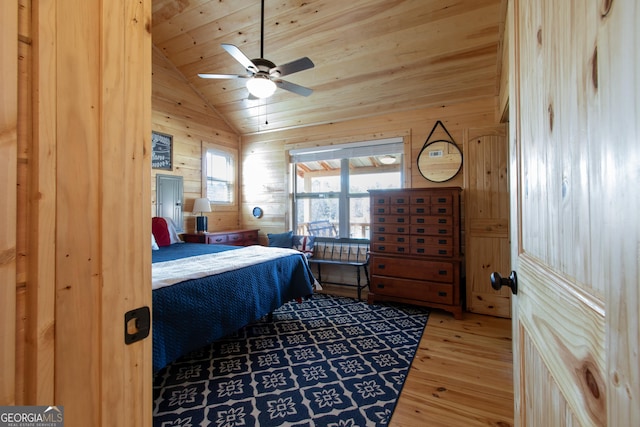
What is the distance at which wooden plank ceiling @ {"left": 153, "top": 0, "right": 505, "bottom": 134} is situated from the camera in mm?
2832

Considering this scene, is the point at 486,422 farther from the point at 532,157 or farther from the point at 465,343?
the point at 532,157

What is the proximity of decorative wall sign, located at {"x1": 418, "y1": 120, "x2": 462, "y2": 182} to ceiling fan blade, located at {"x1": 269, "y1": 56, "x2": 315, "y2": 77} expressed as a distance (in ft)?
6.72

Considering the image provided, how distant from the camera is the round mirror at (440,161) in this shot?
3.58m

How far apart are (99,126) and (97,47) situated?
15 cm

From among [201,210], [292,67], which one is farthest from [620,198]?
[201,210]

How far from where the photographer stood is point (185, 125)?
14.1ft

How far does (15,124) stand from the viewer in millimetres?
434

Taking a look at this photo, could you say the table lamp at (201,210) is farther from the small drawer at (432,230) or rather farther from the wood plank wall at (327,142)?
the small drawer at (432,230)

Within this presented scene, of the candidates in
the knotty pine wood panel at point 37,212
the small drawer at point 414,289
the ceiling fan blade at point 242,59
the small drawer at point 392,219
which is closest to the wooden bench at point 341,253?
the small drawer at point 414,289

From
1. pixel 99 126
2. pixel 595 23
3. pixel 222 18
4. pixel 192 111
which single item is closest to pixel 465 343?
pixel 595 23

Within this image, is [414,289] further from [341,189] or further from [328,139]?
[328,139]

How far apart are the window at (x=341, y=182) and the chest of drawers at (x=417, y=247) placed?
2.46ft

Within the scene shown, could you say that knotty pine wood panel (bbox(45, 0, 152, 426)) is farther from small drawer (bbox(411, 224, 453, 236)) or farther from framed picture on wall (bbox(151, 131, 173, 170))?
framed picture on wall (bbox(151, 131, 173, 170))

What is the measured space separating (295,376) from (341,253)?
235 centimetres
